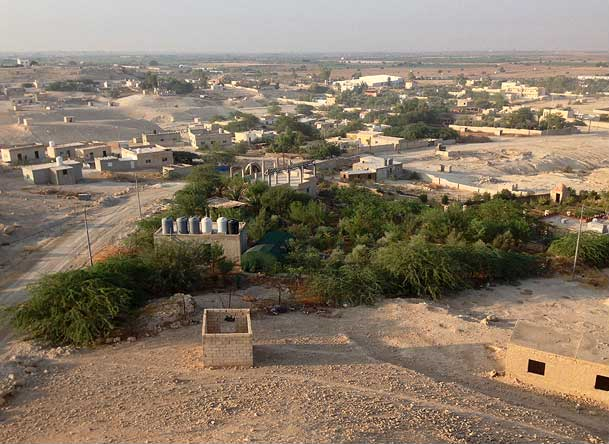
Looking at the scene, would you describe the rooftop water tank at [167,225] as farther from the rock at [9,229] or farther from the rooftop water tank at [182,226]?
the rock at [9,229]

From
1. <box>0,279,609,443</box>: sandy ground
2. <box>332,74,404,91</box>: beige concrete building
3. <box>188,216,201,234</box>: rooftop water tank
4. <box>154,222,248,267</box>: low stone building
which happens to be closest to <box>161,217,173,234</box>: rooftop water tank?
<box>154,222,248,267</box>: low stone building

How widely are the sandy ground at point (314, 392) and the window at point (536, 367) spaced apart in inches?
17.8

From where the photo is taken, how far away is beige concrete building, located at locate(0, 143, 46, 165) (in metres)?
38.8

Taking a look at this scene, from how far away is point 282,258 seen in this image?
1917cm

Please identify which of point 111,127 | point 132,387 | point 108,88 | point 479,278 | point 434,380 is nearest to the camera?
point 132,387

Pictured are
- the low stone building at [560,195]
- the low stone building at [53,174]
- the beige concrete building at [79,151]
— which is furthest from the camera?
the beige concrete building at [79,151]

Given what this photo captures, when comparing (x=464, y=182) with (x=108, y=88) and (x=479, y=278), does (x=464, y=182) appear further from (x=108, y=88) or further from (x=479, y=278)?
(x=108, y=88)

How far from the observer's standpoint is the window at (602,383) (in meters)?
11.3

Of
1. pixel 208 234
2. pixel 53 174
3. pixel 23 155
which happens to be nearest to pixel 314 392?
pixel 208 234

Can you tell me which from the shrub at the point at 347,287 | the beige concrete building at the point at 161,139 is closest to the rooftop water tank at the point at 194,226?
the shrub at the point at 347,287

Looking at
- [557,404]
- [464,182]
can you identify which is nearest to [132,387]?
[557,404]

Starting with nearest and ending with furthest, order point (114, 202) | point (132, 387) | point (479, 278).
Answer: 1. point (132, 387)
2. point (479, 278)
3. point (114, 202)

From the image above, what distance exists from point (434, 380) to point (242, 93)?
102 metres

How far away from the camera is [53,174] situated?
33.7 metres
